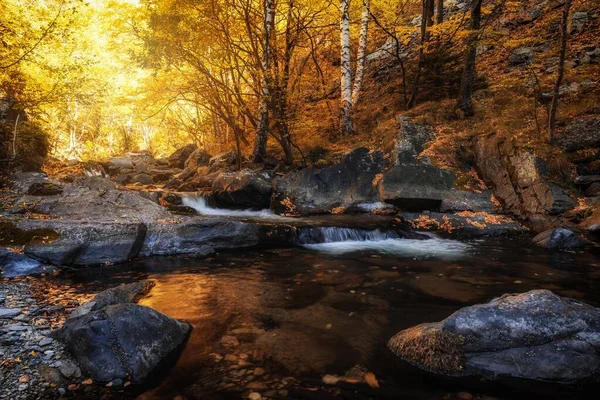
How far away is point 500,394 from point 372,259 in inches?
186

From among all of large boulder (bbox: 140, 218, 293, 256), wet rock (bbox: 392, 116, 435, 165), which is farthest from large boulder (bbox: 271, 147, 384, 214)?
large boulder (bbox: 140, 218, 293, 256)

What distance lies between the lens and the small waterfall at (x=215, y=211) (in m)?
12.0

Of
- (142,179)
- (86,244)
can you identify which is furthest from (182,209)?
(142,179)

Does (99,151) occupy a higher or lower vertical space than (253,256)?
higher

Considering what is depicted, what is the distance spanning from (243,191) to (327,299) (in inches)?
306

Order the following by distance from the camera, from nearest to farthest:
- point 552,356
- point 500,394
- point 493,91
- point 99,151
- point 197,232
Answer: point 500,394 < point 552,356 < point 197,232 < point 493,91 < point 99,151

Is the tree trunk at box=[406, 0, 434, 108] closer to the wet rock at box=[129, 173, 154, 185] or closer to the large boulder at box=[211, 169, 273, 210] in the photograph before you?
the large boulder at box=[211, 169, 273, 210]

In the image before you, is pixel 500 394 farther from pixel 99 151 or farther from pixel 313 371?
pixel 99 151

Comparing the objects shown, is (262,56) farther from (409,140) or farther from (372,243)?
(372,243)

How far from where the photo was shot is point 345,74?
1398cm

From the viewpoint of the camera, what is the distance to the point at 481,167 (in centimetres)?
1175

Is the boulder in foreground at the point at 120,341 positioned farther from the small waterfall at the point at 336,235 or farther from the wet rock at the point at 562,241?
the wet rock at the point at 562,241

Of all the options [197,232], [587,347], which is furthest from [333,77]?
[587,347]

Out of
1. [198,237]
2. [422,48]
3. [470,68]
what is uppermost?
[422,48]
